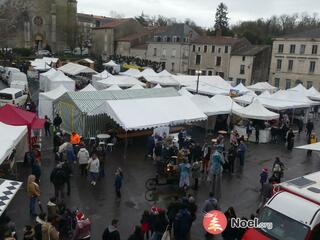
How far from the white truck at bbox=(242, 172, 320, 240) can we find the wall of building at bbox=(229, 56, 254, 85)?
1599 inches

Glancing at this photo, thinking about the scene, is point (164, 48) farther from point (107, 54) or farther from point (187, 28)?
point (107, 54)

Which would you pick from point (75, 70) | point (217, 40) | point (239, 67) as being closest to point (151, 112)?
point (75, 70)

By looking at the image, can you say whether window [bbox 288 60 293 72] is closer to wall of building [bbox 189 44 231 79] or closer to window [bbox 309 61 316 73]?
window [bbox 309 61 316 73]

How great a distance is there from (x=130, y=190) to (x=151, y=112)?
5877mm

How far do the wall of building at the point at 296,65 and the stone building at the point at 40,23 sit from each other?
130ft

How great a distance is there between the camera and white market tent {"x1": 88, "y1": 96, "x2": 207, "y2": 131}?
16.3 metres

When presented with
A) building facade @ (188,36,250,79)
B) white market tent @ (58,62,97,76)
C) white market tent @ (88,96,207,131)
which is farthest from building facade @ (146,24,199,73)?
white market tent @ (88,96,207,131)

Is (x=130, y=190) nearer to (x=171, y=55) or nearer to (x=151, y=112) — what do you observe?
(x=151, y=112)

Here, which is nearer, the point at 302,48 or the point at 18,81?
the point at 18,81

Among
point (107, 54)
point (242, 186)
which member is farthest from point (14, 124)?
point (107, 54)

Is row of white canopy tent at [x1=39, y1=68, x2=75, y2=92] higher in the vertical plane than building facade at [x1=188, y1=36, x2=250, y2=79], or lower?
lower

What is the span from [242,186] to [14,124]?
912cm

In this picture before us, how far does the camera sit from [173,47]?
56281 mm

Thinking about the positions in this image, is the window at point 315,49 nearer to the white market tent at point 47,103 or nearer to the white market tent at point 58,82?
the white market tent at point 58,82
